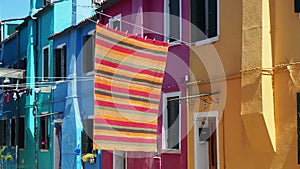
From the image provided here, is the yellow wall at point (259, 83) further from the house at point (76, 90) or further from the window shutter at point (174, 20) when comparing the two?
the house at point (76, 90)

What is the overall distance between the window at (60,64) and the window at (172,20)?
7.91 metres

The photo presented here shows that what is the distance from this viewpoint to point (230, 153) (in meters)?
12.7

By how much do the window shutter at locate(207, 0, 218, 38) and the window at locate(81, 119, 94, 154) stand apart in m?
7.65

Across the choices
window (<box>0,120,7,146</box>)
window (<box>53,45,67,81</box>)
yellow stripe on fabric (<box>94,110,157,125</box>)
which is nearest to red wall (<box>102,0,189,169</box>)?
yellow stripe on fabric (<box>94,110,157,125</box>)

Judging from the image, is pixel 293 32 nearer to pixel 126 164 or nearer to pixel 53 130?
pixel 126 164

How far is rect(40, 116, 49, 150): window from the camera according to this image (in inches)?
956

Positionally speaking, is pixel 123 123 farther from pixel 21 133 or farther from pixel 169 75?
Answer: pixel 21 133

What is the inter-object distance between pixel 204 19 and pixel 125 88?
7.89 feet

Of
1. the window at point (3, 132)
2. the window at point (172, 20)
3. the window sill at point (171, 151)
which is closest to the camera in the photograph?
the window sill at point (171, 151)

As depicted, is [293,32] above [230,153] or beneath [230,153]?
above

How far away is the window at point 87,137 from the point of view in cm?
2020

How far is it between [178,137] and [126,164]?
10.2 ft

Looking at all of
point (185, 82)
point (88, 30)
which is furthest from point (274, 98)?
point (88, 30)

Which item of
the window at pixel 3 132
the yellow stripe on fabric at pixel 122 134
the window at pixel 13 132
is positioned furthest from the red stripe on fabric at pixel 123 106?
the window at pixel 3 132
